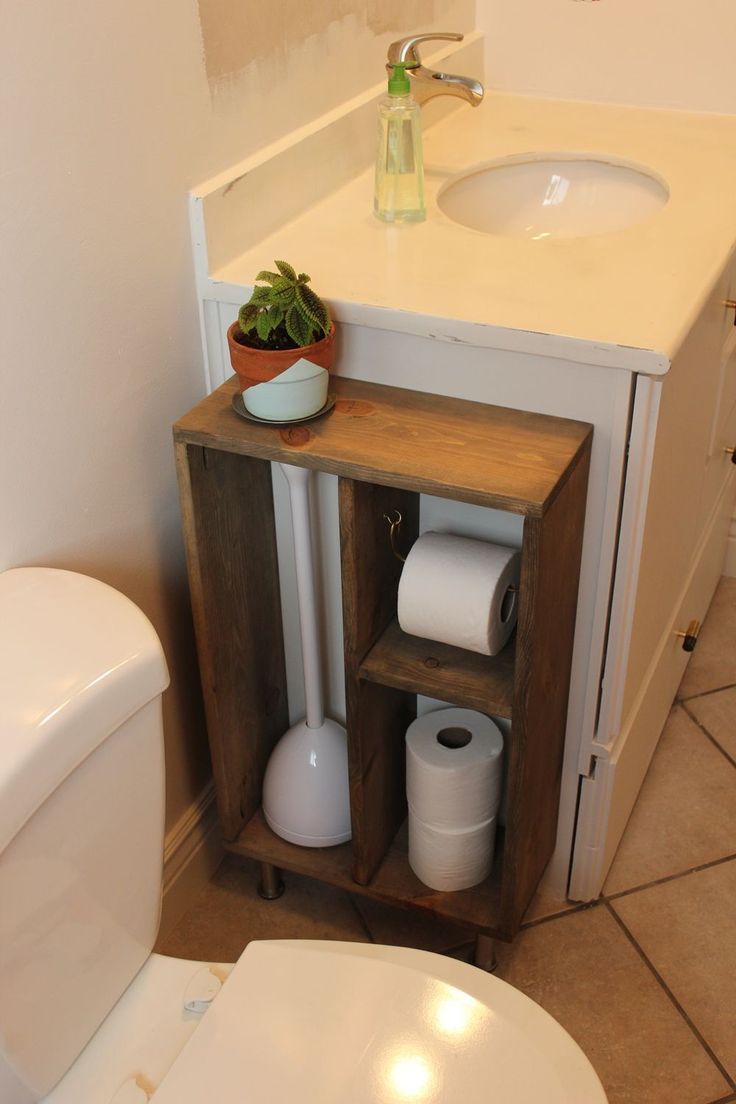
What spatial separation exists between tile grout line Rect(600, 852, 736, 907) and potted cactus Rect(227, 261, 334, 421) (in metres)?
0.82

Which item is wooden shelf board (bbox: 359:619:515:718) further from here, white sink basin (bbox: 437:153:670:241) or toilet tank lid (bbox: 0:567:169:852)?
white sink basin (bbox: 437:153:670:241)

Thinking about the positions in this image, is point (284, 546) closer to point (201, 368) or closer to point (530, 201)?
point (201, 368)

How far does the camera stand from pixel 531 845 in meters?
1.37

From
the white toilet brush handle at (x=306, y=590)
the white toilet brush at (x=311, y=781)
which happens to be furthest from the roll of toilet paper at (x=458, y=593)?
the white toilet brush at (x=311, y=781)

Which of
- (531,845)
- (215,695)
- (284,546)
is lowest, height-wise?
(531,845)

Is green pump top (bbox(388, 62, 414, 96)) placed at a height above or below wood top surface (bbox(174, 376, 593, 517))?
above

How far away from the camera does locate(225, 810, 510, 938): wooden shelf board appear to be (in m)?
1.40

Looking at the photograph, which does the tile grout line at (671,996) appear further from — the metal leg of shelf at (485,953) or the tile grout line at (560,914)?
the metal leg of shelf at (485,953)

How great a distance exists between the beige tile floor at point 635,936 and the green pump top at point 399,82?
1.02 meters

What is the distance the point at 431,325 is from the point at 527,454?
0.57 ft

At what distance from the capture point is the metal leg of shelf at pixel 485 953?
1.44 metres

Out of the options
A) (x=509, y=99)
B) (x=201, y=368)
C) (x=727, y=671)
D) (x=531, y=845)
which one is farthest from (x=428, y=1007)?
(x=509, y=99)

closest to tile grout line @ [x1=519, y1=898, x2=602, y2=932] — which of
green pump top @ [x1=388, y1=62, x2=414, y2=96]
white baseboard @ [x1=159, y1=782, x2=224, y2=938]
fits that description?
white baseboard @ [x1=159, y1=782, x2=224, y2=938]

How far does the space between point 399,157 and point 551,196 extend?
15.1 inches
